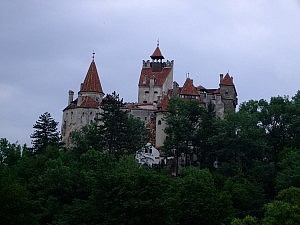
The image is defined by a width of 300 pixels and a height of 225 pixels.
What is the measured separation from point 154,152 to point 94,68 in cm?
2151

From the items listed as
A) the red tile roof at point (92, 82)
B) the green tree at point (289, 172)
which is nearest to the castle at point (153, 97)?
the red tile roof at point (92, 82)

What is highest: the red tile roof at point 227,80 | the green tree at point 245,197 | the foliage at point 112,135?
the red tile roof at point 227,80

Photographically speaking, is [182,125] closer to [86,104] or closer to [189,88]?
Result: [189,88]

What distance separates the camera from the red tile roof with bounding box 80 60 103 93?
93.9m

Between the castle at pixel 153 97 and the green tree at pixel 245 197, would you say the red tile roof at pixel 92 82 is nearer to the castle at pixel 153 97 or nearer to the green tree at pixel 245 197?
the castle at pixel 153 97

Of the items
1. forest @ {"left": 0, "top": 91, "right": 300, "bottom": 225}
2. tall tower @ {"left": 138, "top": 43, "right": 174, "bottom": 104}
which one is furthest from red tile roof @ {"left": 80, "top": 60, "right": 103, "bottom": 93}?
forest @ {"left": 0, "top": 91, "right": 300, "bottom": 225}

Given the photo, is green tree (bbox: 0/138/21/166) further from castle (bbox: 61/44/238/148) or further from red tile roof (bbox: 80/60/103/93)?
red tile roof (bbox: 80/60/103/93)

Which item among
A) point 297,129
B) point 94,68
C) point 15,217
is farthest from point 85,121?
point 15,217

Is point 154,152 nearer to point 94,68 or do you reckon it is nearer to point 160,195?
point 94,68

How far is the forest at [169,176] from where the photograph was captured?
48.3m

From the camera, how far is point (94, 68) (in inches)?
3836

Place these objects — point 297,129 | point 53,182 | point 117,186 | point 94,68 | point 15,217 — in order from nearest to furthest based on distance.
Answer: point 15,217, point 117,186, point 53,182, point 297,129, point 94,68

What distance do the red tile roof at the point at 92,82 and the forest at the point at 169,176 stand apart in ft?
36.0

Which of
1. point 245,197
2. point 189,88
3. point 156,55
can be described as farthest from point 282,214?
point 156,55
